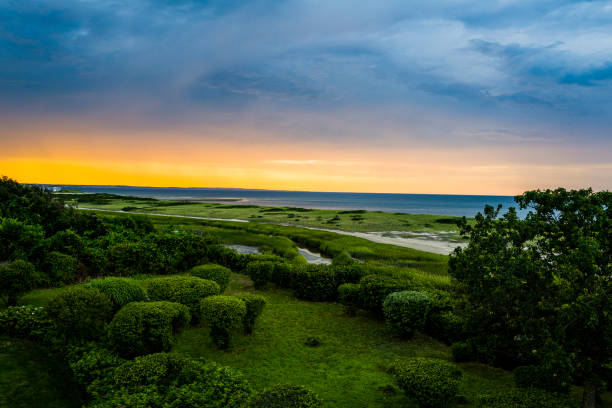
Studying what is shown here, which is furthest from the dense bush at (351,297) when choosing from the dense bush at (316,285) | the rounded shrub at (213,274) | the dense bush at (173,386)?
the dense bush at (173,386)

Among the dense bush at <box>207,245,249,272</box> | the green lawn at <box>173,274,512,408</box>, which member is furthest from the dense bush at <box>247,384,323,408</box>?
the dense bush at <box>207,245,249,272</box>

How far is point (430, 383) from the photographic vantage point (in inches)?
316

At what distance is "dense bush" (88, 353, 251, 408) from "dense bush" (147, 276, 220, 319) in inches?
144

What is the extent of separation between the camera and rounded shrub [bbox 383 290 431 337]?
12.9 meters

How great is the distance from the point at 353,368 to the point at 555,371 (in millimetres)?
5540

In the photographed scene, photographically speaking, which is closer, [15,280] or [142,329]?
[142,329]

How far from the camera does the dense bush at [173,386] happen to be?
7461 millimetres

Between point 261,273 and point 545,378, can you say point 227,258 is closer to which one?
point 261,273

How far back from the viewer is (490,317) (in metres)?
9.12

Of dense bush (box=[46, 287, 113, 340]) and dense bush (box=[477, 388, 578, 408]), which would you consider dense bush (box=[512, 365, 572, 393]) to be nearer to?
dense bush (box=[477, 388, 578, 408])

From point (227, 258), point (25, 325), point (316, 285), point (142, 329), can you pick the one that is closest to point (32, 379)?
A: point (25, 325)

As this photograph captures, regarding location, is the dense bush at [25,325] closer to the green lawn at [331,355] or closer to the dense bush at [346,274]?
the green lawn at [331,355]

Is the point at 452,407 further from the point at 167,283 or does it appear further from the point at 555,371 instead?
the point at 167,283

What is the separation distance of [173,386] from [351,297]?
9.30 metres
